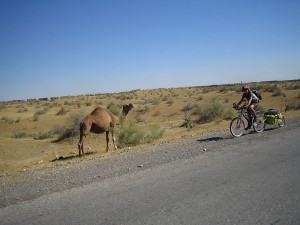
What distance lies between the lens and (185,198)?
6.16 meters

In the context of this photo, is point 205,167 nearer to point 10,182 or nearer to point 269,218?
point 269,218

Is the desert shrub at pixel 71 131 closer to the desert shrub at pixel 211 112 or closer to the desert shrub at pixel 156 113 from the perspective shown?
the desert shrub at pixel 211 112

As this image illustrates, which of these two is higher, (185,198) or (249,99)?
(249,99)

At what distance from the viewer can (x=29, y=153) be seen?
1866cm

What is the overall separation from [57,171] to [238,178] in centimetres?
565

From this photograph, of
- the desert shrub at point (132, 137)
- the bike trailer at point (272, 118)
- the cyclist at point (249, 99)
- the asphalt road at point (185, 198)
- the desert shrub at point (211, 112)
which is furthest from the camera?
the desert shrub at point (211, 112)

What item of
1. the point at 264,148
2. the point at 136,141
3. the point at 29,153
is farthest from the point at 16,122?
the point at 264,148

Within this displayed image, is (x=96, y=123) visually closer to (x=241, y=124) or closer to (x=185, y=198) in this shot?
(x=241, y=124)

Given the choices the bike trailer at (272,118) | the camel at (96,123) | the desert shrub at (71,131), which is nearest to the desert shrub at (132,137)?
the camel at (96,123)

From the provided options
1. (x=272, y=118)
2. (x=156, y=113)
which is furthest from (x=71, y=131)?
(x=156, y=113)

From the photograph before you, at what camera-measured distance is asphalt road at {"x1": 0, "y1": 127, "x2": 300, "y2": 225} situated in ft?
17.4

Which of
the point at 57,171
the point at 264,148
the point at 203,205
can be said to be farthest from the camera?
the point at 264,148

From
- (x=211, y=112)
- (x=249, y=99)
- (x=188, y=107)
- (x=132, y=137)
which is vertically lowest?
(x=132, y=137)

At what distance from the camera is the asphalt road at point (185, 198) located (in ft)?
17.4
